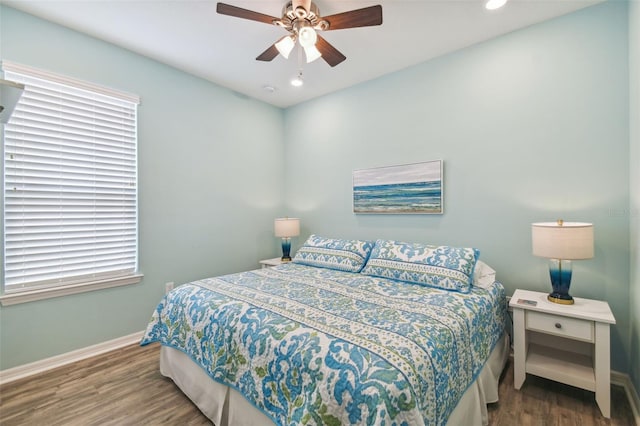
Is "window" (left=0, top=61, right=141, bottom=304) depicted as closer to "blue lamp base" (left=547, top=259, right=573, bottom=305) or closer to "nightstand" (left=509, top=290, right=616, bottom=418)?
"nightstand" (left=509, top=290, right=616, bottom=418)

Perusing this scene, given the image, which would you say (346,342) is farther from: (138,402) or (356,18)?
(356,18)

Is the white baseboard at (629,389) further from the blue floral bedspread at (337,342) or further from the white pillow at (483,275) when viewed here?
the white pillow at (483,275)

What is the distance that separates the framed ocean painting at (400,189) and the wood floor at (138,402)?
1613mm

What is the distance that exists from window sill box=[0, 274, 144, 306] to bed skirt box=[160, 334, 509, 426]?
92cm

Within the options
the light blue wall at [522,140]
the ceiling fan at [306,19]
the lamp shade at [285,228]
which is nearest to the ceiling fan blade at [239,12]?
the ceiling fan at [306,19]

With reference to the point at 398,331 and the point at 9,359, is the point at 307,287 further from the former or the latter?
the point at 9,359

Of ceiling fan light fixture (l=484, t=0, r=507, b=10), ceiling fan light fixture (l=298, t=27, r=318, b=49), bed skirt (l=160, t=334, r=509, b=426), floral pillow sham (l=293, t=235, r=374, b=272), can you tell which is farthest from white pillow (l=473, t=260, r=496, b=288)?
ceiling fan light fixture (l=298, t=27, r=318, b=49)

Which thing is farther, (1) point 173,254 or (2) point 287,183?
(2) point 287,183

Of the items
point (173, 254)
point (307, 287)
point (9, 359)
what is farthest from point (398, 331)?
point (9, 359)

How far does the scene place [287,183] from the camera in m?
4.24

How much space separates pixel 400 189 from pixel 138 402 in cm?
285

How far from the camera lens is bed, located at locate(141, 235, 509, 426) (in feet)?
3.70

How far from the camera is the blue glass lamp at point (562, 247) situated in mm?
1813

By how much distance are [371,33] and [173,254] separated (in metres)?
2.91
